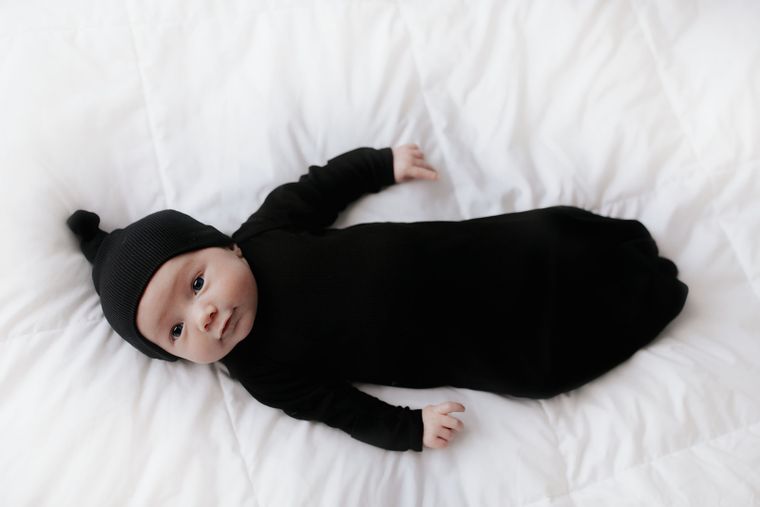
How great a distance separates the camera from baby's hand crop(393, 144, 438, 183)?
1080mm

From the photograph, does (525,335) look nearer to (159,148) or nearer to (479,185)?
(479,185)

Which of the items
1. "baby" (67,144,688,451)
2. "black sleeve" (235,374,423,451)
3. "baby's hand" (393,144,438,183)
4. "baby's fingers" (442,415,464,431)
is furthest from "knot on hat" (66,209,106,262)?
"baby's fingers" (442,415,464,431)

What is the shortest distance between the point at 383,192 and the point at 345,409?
375 mm

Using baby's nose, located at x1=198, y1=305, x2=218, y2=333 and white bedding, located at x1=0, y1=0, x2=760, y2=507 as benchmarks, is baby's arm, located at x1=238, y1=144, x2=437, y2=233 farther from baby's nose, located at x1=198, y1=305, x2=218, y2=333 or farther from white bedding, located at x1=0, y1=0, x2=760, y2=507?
baby's nose, located at x1=198, y1=305, x2=218, y2=333

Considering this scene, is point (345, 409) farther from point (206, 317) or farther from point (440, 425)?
point (206, 317)

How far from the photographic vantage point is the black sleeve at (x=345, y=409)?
0.94 m

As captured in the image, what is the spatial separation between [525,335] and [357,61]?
21.7 inches

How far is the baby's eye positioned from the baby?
0.22ft

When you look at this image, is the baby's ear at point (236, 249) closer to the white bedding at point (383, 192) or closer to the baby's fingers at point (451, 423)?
the white bedding at point (383, 192)

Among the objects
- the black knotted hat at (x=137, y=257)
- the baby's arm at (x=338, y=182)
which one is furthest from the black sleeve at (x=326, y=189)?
the black knotted hat at (x=137, y=257)

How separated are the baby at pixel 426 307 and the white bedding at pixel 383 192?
0.13ft

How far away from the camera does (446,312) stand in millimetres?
1000

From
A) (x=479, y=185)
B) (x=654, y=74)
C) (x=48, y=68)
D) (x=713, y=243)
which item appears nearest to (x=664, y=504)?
(x=713, y=243)

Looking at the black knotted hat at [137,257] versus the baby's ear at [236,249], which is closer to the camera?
the black knotted hat at [137,257]
